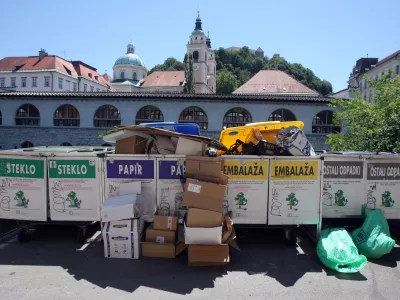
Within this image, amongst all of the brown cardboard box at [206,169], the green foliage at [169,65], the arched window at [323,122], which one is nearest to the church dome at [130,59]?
the green foliage at [169,65]

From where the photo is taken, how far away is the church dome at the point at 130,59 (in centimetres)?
8362

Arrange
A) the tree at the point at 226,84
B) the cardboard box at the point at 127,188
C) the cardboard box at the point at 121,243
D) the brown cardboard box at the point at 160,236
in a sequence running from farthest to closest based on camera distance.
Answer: the tree at the point at 226,84, the cardboard box at the point at 127,188, the brown cardboard box at the point at 160,236, the cardboard box at the point at 121,243

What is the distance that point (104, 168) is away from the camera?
569 cm

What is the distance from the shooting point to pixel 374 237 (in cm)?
528

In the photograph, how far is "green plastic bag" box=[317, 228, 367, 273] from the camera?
476 centimetres

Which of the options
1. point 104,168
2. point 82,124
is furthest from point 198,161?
point 82,124

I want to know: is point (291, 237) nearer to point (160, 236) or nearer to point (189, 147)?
point (160, 236)

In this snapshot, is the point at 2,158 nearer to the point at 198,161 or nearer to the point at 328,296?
the point at 198,161

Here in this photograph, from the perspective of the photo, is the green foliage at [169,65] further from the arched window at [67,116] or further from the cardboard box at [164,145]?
the cardboard box at [164,145]

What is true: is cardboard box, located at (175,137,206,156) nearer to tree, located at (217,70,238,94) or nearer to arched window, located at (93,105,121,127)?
arched window, located at (93,105,121,127)

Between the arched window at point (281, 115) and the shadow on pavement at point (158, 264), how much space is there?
57.9 ft

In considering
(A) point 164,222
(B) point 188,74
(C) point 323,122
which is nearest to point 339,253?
(A) point 164,222

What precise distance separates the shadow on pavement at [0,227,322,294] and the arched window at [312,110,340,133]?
18.4 metres

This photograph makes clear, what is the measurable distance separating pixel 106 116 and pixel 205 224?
2030 centimetres
